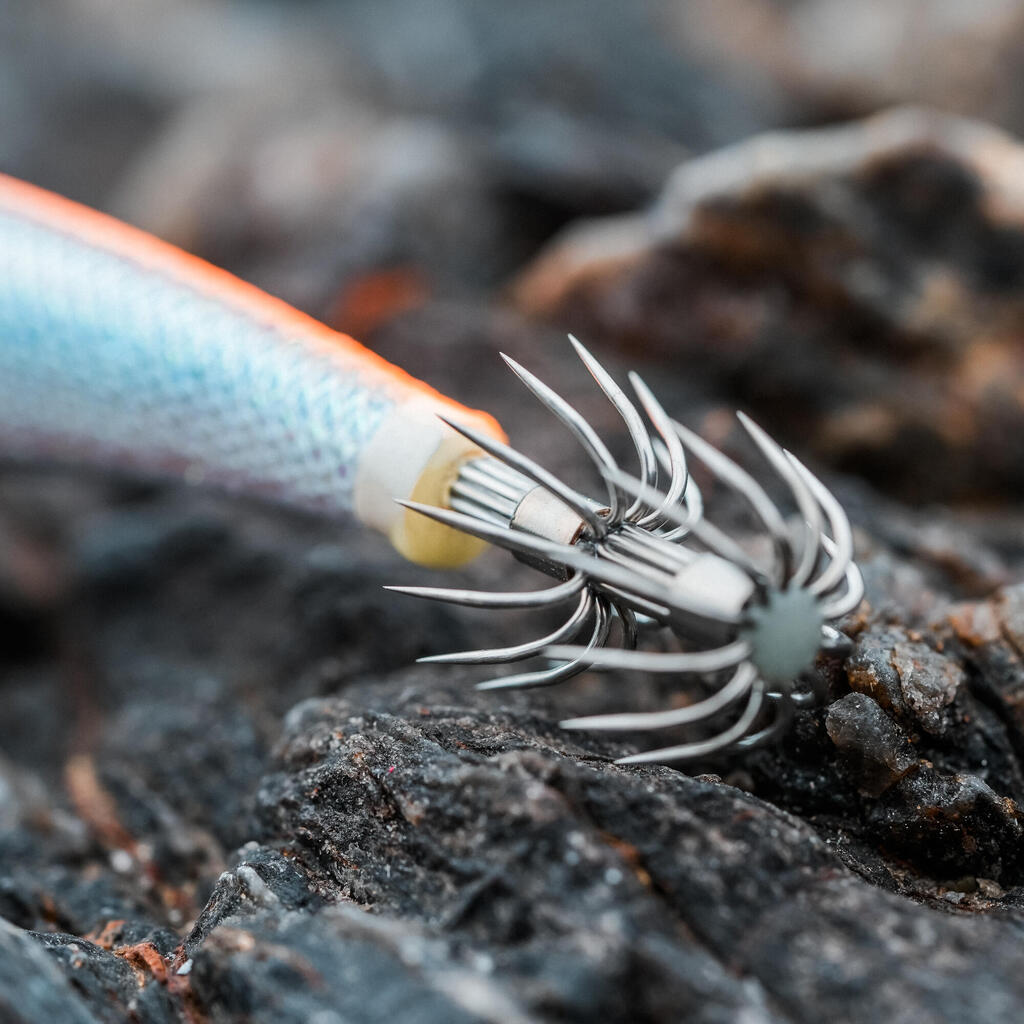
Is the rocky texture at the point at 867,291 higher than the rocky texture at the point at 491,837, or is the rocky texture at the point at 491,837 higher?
the rocky texture at the point at 867,291

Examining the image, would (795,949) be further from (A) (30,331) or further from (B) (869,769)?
(A) (30,331)

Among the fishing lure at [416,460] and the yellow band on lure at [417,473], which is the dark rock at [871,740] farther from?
the yellow band on lure at [417,473]

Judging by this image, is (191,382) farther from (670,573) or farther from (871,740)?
(871,740)

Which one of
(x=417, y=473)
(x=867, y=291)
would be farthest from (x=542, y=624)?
(x=867, y=291)

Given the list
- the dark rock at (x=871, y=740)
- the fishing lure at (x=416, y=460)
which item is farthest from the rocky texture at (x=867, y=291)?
the dark rock at (x=871, y=740)

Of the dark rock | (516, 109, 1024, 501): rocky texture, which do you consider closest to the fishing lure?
the dark rock

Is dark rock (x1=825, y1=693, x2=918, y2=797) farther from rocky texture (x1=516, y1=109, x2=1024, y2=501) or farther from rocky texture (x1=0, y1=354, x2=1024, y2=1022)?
rocky texture (x1=516, y1=109, x2=1024, y2=501)
